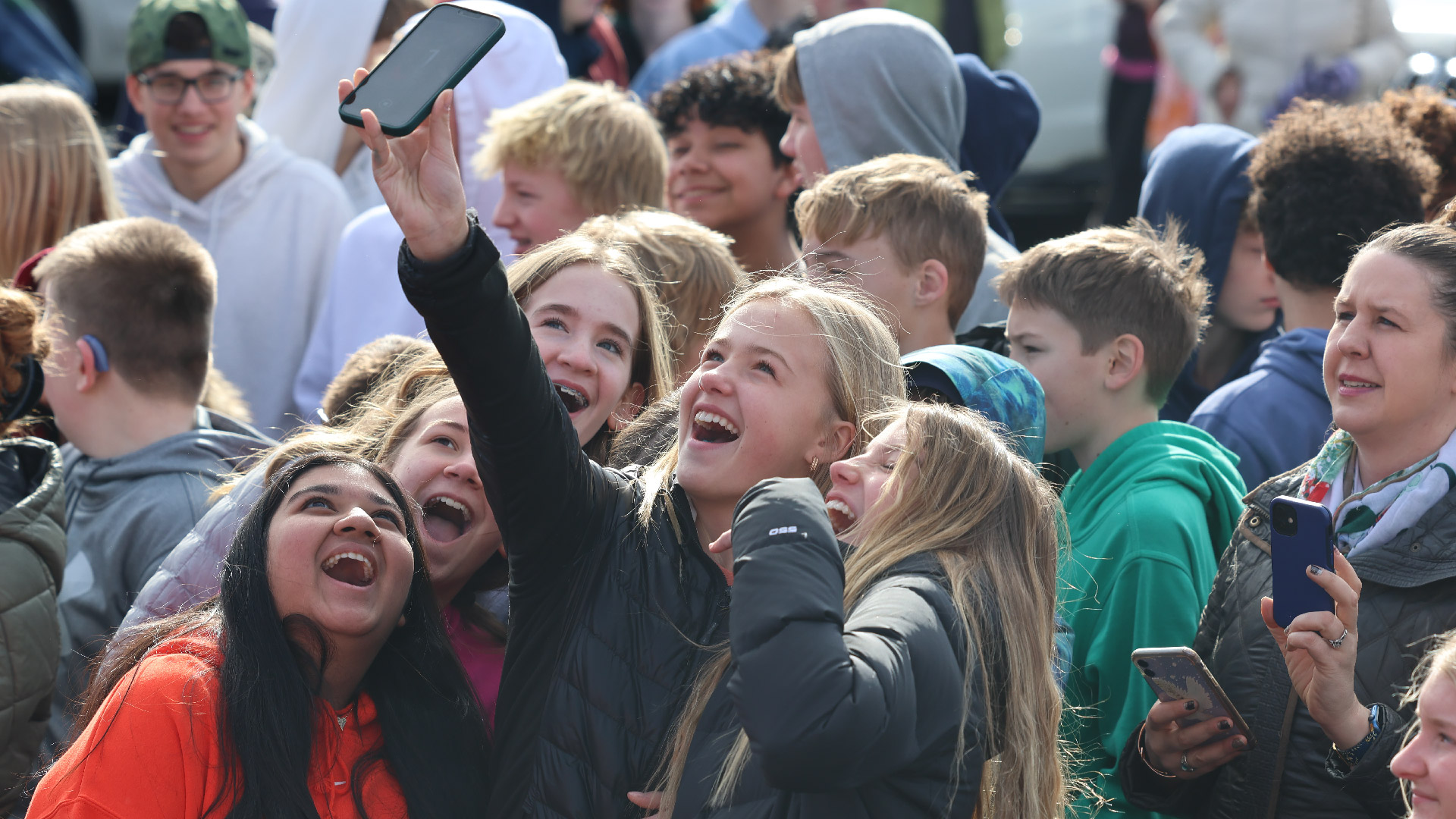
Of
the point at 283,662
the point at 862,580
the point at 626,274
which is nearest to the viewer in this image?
the point at 862,580

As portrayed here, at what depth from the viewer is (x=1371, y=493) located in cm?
276

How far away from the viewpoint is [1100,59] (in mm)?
9406

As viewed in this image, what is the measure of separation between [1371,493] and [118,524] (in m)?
2.93

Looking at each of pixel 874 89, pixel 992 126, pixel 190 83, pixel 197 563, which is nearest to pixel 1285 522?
pixel 197 563

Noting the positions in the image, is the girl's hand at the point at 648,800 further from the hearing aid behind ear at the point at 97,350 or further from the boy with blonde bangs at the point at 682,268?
the hearing aid behind ear at the point at 97,350

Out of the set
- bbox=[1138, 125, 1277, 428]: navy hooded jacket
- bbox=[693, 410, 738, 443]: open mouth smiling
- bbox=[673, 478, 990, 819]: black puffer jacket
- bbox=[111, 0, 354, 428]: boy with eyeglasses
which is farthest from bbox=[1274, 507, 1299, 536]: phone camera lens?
bbox=[111, 0, 354, 428]: boy with eyeglasses

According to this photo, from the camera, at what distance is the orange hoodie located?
231 cm

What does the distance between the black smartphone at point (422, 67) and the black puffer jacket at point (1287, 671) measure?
185cm

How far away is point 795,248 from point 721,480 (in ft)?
8.45

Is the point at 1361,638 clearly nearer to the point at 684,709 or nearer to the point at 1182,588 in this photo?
the point at 1182,588

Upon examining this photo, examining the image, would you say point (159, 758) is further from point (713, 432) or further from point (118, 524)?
point (118, 524)

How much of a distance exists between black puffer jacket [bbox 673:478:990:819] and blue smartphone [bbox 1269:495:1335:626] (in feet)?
2.22

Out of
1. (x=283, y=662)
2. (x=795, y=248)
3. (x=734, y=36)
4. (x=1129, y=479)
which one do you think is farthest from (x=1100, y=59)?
(x=283, y=662)

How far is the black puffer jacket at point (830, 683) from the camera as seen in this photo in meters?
1.92
